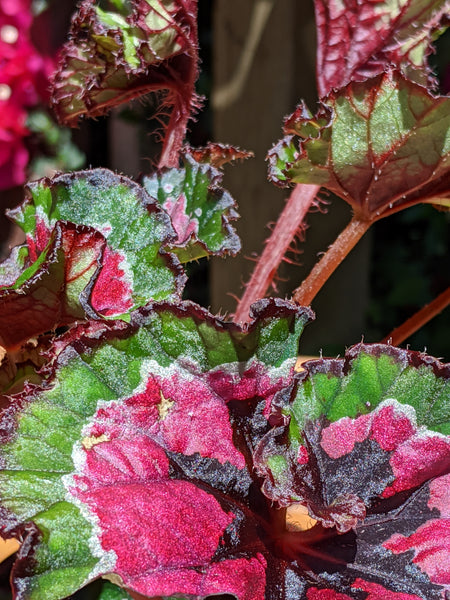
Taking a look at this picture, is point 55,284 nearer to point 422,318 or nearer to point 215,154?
point 215,154

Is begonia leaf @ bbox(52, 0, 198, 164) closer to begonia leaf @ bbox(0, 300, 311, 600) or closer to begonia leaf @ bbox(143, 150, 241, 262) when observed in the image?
begonia leaf @ bbox(143, 150, 241, 262)

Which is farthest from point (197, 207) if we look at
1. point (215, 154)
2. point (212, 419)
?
point (212, 419)

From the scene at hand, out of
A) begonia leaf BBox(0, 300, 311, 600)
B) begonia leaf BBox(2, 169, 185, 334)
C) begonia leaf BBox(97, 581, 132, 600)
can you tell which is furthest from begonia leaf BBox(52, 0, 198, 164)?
begonia leaf BBox(97, 581, 132, 600)

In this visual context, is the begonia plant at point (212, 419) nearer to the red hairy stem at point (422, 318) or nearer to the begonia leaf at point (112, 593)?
the begonia leaf at point (112, 593)

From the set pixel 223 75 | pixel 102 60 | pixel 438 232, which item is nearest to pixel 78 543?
pixel 102 60

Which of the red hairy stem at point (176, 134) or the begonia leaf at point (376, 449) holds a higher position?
the red hairy stem at point (176, 134)

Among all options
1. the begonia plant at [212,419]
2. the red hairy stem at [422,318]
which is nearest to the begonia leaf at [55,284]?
the begonia plant at [212,419]
